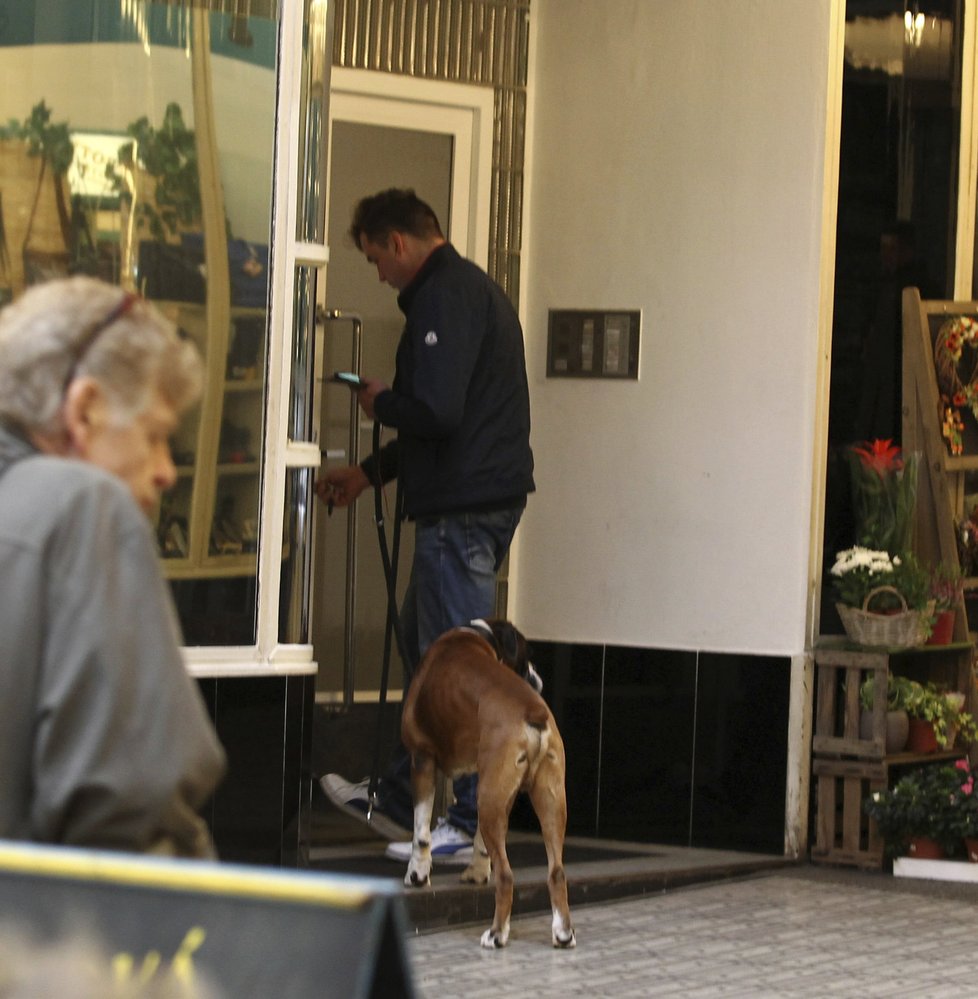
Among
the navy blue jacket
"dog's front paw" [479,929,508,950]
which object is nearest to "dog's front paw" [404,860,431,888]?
A: "dog's front paw" [479,929,508,950]

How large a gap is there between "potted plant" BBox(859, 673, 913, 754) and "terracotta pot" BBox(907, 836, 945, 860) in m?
0.38

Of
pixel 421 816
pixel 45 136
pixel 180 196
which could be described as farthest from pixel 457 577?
pixel 45 136

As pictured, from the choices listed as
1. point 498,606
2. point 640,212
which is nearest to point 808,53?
point 640,212

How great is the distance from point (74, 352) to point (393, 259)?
4.61 meters

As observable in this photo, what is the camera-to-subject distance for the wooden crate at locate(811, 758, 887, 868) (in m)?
7.66

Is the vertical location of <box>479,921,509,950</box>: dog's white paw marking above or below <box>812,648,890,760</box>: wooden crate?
below

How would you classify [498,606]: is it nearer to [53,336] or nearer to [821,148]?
[821,148]

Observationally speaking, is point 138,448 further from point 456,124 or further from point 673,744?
point 456,124

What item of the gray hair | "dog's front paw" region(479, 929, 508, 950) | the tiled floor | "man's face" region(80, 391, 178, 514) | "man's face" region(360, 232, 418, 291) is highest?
"man's face" region(360, 232, 418, 291)

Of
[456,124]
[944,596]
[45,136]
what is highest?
[456,124]

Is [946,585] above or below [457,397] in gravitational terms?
below

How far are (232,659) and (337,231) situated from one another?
8.44 feet

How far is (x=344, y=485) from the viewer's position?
23.2 ft

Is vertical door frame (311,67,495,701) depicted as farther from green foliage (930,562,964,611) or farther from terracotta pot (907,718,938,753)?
green foliage (930,562,964,611)
